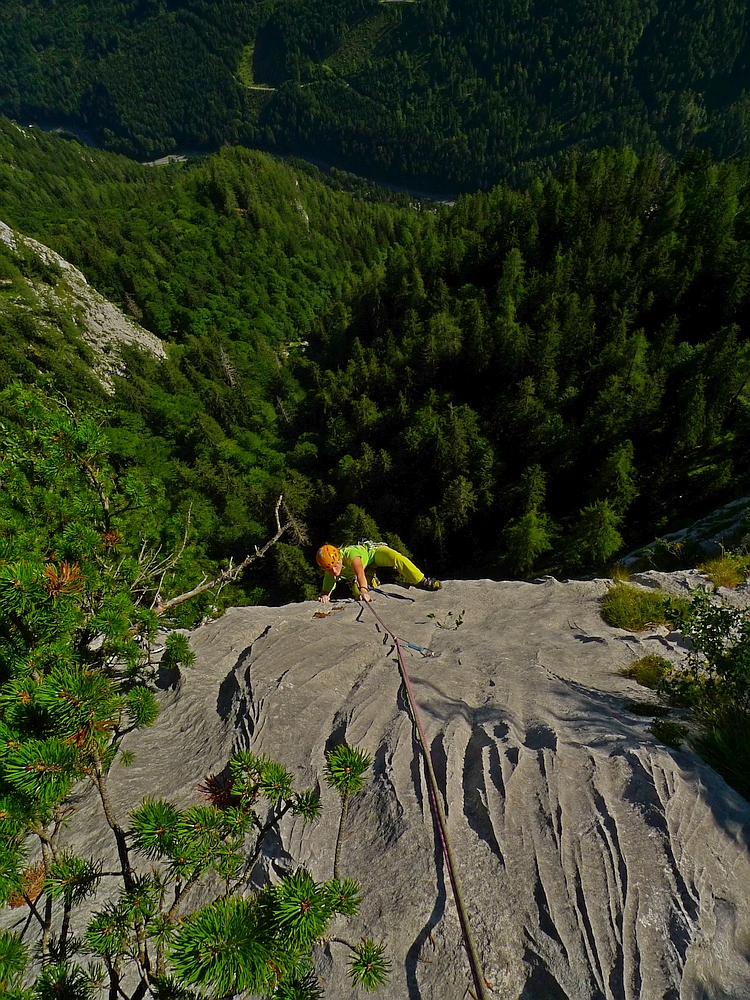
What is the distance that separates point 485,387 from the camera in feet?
177

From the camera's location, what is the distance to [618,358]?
4075 cm

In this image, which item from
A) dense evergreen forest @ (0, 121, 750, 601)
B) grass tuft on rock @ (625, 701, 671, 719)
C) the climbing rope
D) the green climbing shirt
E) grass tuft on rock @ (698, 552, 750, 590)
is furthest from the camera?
dense evergreen forest @ (0, 121, 750, 601)

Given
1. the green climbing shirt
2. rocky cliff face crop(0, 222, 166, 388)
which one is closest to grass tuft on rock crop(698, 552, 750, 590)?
the green climbing shirt

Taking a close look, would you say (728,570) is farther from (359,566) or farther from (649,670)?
(359,566)

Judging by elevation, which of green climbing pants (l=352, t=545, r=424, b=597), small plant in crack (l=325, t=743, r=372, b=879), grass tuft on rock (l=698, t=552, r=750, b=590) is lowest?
green climbing pants (l=352, t=545, r=424, b=597)

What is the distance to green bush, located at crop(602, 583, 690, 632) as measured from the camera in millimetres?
8902

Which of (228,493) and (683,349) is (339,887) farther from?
(683,349)

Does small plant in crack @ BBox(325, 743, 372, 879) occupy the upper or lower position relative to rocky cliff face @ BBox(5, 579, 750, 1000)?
upper

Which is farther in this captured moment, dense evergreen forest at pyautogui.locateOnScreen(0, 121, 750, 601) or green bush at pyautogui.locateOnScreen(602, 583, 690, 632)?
dense evergreen forest at pyautogui.locateOnScreen(0, 121, 750, 601)

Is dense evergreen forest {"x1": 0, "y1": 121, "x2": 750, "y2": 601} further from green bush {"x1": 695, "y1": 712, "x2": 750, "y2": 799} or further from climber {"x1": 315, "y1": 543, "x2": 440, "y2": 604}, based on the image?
green bush {"x1": 695, "y1": 712, "x2": 750, "y2": 799}

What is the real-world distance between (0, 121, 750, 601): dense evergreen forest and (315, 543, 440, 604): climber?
50.3ft

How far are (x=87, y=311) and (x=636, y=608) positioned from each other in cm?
8545

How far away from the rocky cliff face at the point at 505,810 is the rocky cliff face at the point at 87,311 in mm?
67248

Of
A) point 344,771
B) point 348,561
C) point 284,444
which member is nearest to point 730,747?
point 344,771
